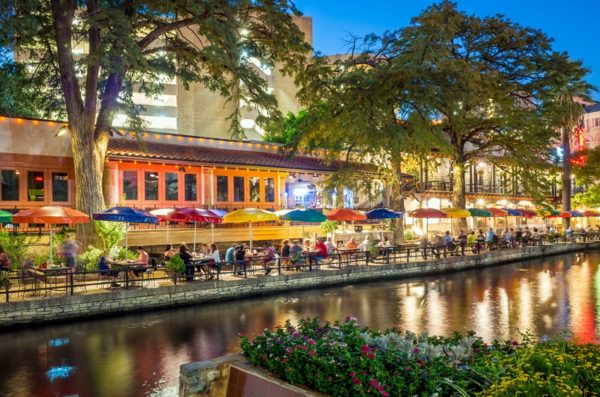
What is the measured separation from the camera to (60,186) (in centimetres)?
2225

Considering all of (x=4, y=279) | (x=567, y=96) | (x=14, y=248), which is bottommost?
(x=4, y=279)

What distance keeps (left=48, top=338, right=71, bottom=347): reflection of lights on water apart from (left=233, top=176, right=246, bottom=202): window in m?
16.6

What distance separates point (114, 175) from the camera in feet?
74.8

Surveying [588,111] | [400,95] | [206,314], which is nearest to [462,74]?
[400,95]

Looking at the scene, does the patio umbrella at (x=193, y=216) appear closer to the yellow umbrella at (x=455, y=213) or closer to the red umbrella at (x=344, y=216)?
the red umbrella at (x=344, y=216)

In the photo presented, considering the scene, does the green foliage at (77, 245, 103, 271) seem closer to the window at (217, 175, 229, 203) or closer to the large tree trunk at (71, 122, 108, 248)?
the large tree trunk at (71, 122, 108, 248)

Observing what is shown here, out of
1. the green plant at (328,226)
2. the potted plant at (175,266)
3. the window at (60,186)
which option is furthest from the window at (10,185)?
the green plant at (328,226)

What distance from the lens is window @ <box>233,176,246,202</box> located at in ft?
89.0

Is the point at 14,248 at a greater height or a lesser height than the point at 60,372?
greater

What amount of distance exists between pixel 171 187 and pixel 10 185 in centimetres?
710

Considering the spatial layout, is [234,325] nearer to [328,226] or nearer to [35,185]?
[35,185]

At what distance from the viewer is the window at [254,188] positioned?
27836 mm

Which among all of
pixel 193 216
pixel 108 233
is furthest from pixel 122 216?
pixel 108 233

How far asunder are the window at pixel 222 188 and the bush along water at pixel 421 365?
20910mm
